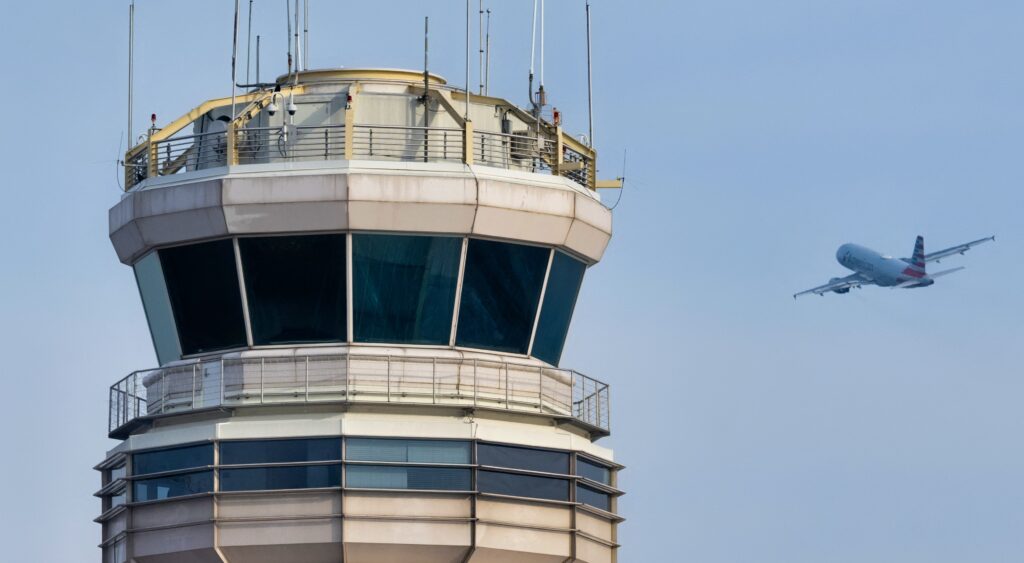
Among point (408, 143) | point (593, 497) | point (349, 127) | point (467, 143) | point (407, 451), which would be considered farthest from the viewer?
point (593, 497)

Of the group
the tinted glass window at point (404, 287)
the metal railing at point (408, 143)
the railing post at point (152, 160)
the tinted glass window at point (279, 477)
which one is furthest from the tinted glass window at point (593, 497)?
the railing post at point (152, 160)

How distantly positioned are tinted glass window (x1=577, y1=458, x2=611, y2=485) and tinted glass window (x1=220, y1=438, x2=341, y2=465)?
18.1 feet

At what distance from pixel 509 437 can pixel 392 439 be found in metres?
2.54

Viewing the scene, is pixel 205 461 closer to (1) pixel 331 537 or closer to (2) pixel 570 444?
(1) pixel 331 537

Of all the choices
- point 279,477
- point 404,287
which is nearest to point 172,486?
point 279,477

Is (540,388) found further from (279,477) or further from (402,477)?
(279,477)

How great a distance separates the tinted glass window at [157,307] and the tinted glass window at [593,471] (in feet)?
29.3

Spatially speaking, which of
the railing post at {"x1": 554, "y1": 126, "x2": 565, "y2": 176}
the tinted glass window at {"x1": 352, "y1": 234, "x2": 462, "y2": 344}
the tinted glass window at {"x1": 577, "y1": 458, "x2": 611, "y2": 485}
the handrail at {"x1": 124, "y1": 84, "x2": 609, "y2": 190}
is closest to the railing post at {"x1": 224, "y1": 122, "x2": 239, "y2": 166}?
the handrail at {"x1": 124, "y1": 84, "x2": 609, "y2": 190}

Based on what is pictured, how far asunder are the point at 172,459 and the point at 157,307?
3.90m

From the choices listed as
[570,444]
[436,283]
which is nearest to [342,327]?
[436,283]

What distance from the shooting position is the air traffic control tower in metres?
48.8

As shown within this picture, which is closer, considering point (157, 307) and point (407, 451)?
point (407, 451)

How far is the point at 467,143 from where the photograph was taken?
50406mm

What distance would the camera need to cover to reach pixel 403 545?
159 ft
